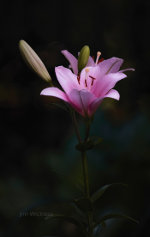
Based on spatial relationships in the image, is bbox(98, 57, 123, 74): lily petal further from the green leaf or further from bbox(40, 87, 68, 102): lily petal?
the green leaf

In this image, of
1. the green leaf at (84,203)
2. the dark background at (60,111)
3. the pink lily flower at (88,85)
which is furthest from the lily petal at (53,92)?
the dark background at (60,111)

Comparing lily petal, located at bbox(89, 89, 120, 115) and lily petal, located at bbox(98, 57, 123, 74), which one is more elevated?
lily petal, located at bbox(98, 57, 123, 74)

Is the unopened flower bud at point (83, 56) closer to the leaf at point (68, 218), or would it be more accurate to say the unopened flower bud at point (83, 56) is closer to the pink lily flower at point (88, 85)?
the pink lily flower at point (88, 85)

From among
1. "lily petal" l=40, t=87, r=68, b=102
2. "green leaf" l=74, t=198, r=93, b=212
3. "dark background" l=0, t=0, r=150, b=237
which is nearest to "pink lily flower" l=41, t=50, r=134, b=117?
"lily petal" l=40, t=87, r=68, b=102

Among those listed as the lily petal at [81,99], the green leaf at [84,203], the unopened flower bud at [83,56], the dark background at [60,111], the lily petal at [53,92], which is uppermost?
the unopened flower bud at [83,56]

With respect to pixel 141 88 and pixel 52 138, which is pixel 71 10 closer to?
pixel 141 88

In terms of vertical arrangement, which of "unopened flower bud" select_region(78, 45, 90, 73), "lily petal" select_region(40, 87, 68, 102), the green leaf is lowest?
the green leaf

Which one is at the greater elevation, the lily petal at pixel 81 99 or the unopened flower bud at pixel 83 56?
the unopened flower bud at pixel 83 56
